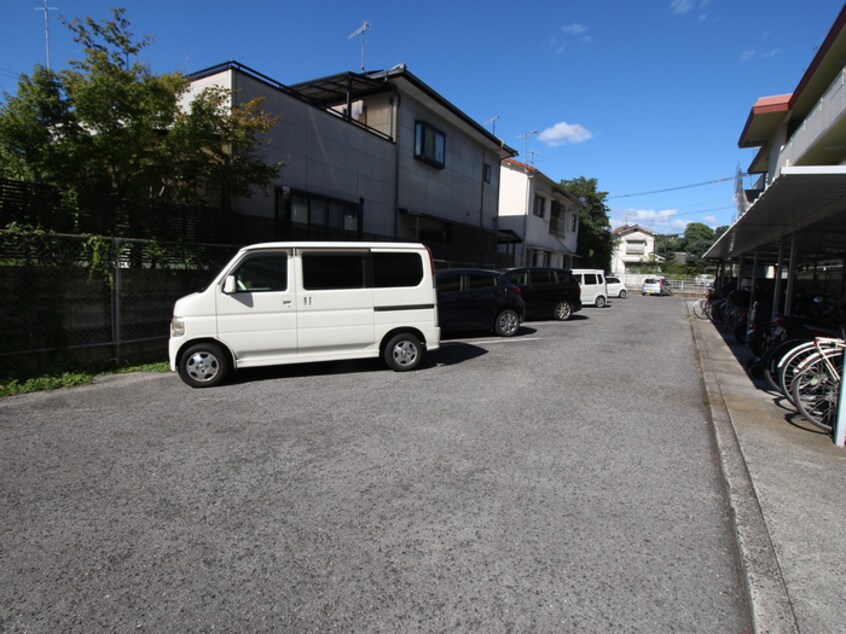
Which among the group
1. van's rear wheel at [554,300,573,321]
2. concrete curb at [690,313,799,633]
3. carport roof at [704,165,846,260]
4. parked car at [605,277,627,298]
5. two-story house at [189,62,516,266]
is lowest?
concrete curb at [690,313,799,633]

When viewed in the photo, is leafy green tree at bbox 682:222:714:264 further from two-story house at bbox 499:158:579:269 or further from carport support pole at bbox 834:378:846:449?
carport support pole at bbox 834:378:846:449

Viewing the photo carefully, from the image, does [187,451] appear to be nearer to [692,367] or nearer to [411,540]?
[411,540]

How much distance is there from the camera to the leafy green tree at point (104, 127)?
292 inches

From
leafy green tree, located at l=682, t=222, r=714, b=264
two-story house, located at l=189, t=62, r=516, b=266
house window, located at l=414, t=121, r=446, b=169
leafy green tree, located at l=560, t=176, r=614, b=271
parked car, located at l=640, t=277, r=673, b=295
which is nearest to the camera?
two-story house, located at l=189, t=62, r=516, b=266

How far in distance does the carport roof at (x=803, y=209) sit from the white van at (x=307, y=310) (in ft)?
14.9

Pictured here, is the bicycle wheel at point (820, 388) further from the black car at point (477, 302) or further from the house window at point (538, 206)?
the house window at point (538, 206)

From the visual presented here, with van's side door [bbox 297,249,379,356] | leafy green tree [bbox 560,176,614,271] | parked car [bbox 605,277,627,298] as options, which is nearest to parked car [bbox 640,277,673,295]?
leafy green tree [bbox 560,176,614,271]

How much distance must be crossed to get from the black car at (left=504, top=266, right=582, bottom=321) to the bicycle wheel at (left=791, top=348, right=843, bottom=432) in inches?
359

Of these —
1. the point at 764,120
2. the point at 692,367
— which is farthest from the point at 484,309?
the point at 764,120

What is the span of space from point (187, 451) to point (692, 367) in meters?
8.06

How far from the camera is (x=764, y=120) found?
1700cm

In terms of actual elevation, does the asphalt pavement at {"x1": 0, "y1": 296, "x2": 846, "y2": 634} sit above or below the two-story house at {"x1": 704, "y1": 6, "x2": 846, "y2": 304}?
below

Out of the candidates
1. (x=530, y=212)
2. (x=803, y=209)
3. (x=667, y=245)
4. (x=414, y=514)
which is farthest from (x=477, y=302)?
(x=667, y=245)

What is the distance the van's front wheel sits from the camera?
283 inches
